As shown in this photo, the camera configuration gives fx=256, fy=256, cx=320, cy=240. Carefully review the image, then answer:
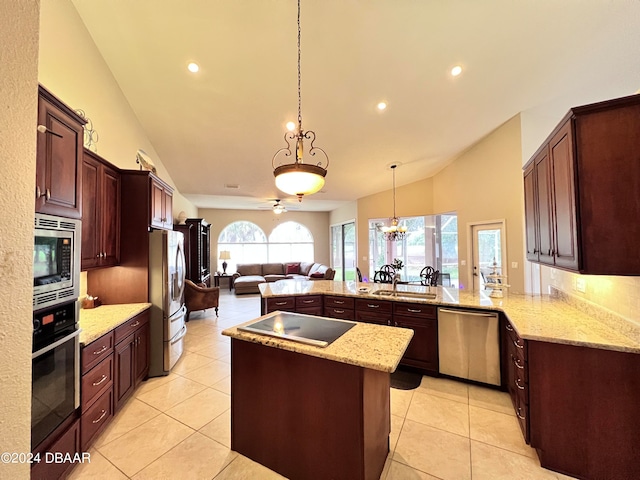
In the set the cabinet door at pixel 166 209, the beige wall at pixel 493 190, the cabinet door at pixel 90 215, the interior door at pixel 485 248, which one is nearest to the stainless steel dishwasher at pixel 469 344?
the beige wall at pixel 493 190

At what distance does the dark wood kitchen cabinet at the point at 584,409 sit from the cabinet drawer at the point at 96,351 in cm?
311

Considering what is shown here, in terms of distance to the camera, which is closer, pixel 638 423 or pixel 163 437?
pixel 638 423

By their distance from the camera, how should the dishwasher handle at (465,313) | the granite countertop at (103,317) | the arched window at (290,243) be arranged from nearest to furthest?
the granite countertop at (103,317) → the dishwasher handle at (465,313) → the arched window at (290,243)

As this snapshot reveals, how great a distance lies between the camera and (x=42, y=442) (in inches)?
55.4

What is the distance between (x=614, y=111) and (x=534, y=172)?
0.96 metres

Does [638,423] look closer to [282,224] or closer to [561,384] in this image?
[561,384]

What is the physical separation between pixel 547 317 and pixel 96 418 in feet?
12.0

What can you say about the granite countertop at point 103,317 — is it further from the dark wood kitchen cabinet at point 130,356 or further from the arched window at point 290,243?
the arched window at point 290,243

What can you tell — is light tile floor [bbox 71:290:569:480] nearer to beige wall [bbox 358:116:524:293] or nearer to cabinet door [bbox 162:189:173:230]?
cabinet door [bbox 162:189:173:230]

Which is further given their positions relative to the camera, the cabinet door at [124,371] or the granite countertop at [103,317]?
the cabinet door at [124,371]

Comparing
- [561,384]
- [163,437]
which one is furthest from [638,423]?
[163,437]

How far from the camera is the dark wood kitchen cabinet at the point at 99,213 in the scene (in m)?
2.18

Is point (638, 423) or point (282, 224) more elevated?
point (282, 224)

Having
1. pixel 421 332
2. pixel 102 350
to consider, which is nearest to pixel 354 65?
pixel 421 332
